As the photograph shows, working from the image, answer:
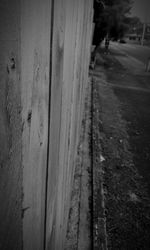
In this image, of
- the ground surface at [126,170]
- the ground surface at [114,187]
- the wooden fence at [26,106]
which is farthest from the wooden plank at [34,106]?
the ground surface at [126,170]

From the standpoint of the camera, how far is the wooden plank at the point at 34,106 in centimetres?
37

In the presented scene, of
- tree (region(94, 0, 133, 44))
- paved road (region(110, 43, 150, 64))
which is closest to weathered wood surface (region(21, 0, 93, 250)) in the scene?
A: tree (region(94, 0, 133, 44))

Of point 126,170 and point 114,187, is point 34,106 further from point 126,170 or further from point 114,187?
point 126,170

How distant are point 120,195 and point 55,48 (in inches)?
109

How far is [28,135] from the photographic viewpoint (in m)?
0.46

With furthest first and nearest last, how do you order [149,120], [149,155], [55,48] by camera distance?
[149,120], [149,155], [55,48]

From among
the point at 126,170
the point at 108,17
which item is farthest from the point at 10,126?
the point at 108,17

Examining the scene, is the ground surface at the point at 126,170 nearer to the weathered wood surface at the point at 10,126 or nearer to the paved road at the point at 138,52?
the weathered wood surface at the point at 10,126

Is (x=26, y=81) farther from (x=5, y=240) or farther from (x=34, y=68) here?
(x=5, y=240)

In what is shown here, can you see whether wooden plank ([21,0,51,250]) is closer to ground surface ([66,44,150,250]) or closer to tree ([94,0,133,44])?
ground surface ([66,44,150,250])

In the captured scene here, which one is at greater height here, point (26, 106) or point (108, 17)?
point (108, 17)

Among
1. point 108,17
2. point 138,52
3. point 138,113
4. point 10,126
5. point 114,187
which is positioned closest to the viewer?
point 10,126

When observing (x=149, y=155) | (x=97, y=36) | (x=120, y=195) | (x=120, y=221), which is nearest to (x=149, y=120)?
(x=149, y=155)

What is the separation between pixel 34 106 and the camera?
0.47m
